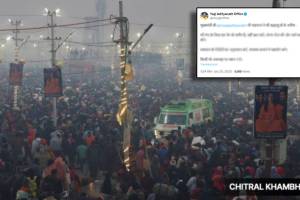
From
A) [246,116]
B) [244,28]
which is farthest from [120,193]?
[246,116]

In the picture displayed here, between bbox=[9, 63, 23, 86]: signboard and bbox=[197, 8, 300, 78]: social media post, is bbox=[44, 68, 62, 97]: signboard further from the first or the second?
bbox=[197, 8, 300, 78]: social media post

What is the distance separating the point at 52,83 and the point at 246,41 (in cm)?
1529

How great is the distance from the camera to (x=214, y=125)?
983 inches

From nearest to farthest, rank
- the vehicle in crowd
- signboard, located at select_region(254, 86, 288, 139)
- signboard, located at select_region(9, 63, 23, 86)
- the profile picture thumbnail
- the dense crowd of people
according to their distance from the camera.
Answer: the profile picture thumbnail < the dense crowd of people < signboard, located at select_region(254, 86, 288, 139) < the vehicle in crowd < signboard, located at select_region(9, 63, 23, 86)

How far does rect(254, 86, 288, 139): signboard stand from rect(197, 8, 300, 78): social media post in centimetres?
211

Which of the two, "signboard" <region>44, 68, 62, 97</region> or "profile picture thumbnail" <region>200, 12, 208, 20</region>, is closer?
"profile picture thumbnail" <region>200, 12, 208, 20</region>

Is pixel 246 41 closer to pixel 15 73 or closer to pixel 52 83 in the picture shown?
pixel 52 83

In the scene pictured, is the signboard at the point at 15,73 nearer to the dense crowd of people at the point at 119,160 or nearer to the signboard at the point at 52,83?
the dense crowd of people at the point at 119,160

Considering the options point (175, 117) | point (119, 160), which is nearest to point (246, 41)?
point (119, 160)

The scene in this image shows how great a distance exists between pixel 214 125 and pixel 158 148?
7.24 meters

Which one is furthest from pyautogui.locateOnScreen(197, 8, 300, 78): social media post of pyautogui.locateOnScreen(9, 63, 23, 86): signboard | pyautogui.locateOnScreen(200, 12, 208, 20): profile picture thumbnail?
pyautogui.locateOnScreen(9, 63, 23, 86): signboard

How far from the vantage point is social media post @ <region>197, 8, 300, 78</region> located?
11562mm

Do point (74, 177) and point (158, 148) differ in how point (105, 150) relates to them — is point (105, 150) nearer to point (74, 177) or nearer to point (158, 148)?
point (158, 148)

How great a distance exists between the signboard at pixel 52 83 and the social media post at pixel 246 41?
Answer: 14.6 meters
